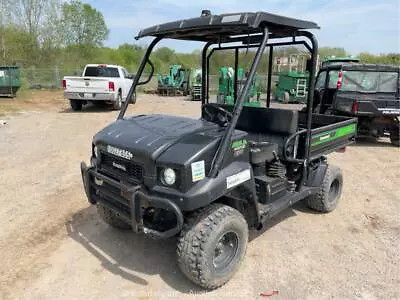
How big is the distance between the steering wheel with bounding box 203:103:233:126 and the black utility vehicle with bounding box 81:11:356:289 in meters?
0.01

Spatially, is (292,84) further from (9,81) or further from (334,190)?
(9,81)

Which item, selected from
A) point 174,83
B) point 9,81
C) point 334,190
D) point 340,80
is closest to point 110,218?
point 334,190

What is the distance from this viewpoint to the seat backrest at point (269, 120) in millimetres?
3709

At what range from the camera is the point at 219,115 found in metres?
3.55

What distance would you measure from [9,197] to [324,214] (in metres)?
4.10

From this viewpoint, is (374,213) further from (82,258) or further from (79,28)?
(79,28)

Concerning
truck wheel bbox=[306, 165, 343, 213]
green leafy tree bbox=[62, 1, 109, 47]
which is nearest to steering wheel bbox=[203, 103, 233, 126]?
truck wheel bbox=[306, 165, 343, 213]

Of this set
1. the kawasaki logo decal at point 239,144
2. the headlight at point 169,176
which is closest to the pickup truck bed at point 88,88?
the kawasaki logo decal at point 239,144

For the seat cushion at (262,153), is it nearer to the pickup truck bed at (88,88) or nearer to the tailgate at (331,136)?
the tailgate at (331,136)

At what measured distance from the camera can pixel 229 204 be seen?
320cm

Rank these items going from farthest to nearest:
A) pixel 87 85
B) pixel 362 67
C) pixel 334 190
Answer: pixel 87 85 → pixel 362 67 → pixel 334 190

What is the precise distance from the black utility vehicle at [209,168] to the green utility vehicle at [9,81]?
15.6 m

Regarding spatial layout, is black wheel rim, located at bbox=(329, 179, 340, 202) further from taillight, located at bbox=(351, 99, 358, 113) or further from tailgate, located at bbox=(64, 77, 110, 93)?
tailgate, located at bbox=(64, 77, 110, 93)

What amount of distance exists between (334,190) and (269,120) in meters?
1.53
